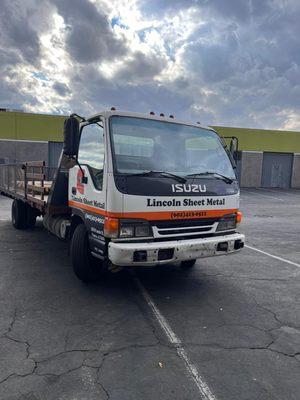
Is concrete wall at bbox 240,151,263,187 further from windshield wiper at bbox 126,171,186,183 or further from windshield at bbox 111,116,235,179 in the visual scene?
windshield wiper at bbox 126,171,186,183

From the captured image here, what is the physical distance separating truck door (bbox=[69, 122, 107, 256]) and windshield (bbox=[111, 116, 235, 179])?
294mm

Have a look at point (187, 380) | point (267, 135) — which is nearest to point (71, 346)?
point (187, 380)

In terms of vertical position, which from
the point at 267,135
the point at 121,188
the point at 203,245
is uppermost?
the point at 267,135

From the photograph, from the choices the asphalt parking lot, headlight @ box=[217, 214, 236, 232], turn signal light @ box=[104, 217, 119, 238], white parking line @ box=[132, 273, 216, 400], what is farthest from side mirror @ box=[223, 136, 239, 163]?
white parking line @ box=[132, 273, 216, 400]

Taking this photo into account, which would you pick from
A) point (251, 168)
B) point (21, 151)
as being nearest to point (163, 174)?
point (21, 151)

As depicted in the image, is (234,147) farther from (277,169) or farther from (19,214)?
(277,169)

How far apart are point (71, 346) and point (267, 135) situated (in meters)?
31.4

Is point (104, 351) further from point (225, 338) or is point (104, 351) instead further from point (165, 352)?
point (225, 338)

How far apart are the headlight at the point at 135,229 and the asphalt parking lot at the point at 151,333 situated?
98 cm

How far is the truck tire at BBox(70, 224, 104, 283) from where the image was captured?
16.3ft

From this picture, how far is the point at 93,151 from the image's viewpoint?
498 centimetres

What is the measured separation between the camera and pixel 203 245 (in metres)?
4.70

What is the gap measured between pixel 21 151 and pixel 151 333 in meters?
24.2

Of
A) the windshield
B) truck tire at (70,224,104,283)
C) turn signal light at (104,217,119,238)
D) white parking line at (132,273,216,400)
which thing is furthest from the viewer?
truck tire at (70,224,104,283)
